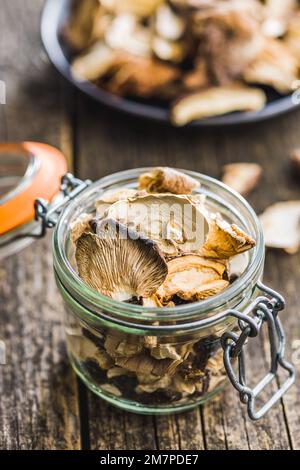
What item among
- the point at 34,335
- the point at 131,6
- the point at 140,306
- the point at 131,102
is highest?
the point at 131,6

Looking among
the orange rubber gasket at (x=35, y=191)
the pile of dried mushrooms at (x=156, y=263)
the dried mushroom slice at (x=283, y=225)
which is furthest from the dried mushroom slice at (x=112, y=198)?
the dried mushroom slice at (x=283, y=225)

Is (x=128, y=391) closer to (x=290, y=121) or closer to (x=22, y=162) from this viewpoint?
(x=22, y=162)

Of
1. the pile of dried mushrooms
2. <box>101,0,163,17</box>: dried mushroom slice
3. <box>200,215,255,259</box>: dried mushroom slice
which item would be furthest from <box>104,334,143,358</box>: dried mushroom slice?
<box>101,0,163,17</box>: dried mushroom slice

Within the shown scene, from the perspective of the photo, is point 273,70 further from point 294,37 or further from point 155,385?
point 155,385

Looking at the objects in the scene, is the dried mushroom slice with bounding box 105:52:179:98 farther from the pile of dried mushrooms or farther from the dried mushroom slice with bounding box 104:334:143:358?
the dried mushroom slice with bounding box 104:334:143:358

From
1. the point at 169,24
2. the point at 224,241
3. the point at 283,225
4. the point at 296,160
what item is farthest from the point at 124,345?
the point at 169,24
